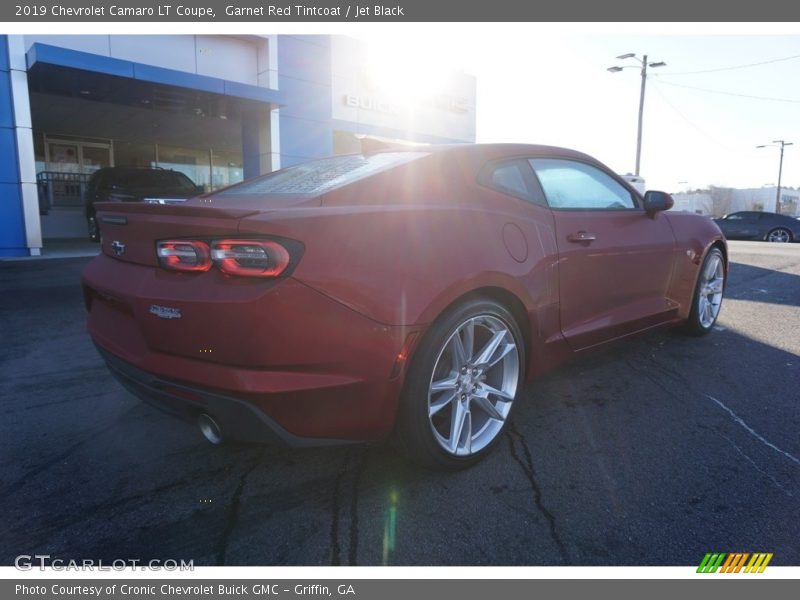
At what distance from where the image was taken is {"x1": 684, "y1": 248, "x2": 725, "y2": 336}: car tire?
4379 millimetres

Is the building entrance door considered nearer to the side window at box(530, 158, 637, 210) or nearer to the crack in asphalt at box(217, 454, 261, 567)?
the crack in asphalt at box(217, 454, 261, 567)

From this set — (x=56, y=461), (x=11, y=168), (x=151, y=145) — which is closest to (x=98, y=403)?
(x=56, y=461)

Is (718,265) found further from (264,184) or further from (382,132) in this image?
(382,132)

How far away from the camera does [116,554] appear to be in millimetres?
1891

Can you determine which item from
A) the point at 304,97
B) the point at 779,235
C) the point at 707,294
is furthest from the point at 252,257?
the point at 779,235

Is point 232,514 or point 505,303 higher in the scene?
point 505,303

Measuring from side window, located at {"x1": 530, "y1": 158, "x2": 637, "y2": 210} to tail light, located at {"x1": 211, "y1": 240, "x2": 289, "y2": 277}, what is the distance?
165 cm

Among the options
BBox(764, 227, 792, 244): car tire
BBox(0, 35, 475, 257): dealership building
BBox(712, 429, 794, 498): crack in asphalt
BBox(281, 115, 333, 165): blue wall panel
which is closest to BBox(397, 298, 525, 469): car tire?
BBox(712, 429, 794, 498): crack in asphalt

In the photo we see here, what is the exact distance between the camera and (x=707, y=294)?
458 cm

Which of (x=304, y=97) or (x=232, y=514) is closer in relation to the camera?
(x=232, y=514)

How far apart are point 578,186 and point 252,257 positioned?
2.17m

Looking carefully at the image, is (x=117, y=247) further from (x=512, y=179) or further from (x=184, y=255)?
(x=512, y=179)

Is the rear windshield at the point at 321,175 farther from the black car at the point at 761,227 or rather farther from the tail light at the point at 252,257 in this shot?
the black car at the point at 761,227

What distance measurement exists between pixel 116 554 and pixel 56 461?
888mm
